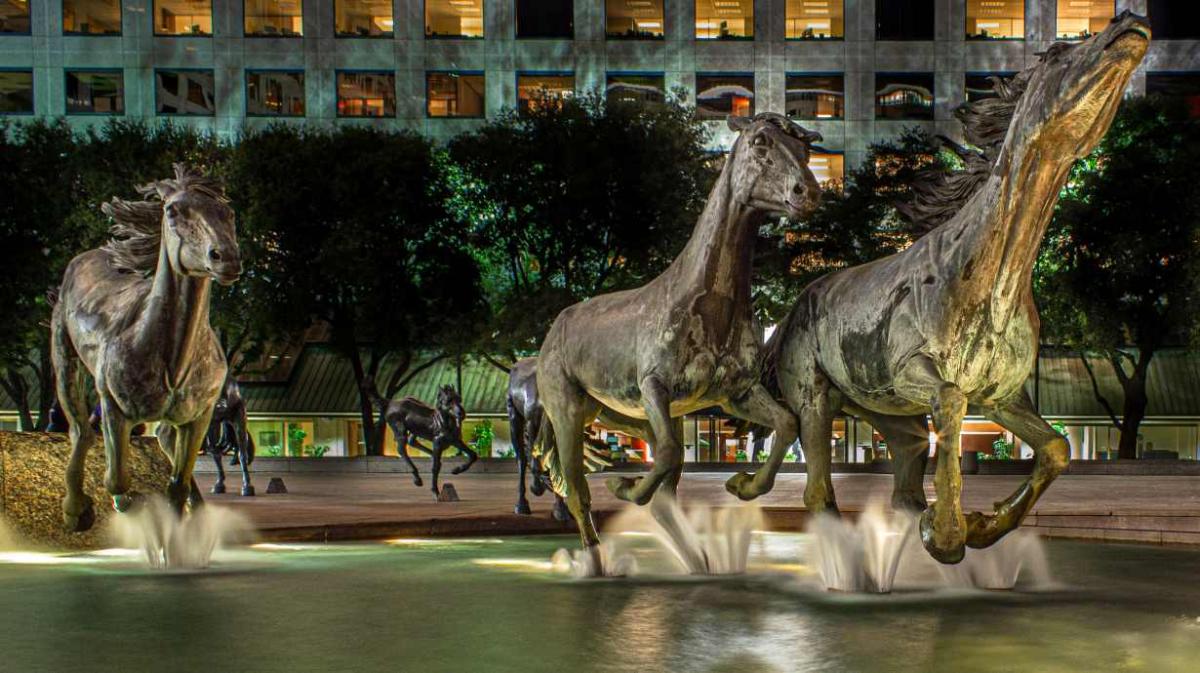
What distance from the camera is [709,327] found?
9680 millimetres

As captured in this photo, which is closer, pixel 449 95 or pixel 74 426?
pixel 74 426

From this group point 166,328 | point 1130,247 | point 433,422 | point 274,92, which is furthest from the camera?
point 274,92

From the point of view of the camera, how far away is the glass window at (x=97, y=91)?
186ft

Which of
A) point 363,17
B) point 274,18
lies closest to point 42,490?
point 363,17

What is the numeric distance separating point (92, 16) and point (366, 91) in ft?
40.8

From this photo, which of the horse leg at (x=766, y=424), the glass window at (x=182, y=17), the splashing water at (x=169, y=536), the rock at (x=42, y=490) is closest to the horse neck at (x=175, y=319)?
the splashing water at (x=169, y=536)

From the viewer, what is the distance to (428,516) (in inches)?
596

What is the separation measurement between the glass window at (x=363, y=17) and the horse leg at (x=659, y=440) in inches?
2011

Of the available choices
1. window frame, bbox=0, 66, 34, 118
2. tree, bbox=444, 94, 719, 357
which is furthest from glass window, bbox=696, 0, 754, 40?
window frame, bbox=0, 66, 34, 118

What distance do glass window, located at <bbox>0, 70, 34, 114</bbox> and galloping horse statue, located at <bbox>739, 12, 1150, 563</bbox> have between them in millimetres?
54238

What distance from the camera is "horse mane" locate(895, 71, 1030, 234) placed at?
9.36 meters

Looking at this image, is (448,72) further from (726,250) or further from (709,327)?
(709,327)

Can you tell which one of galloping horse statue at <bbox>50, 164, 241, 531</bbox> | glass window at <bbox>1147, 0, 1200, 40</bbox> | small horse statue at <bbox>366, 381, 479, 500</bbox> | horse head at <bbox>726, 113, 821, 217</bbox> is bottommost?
small horse statue at <bbox>366, 381, 479, 500</bbox>

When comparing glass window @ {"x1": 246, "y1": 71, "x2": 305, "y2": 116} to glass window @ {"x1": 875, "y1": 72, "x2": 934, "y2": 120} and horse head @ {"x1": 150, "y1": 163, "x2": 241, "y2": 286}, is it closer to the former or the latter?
glass window @ {"x1": 875, "y1": 72, "x2": 934, "y2": 120}
